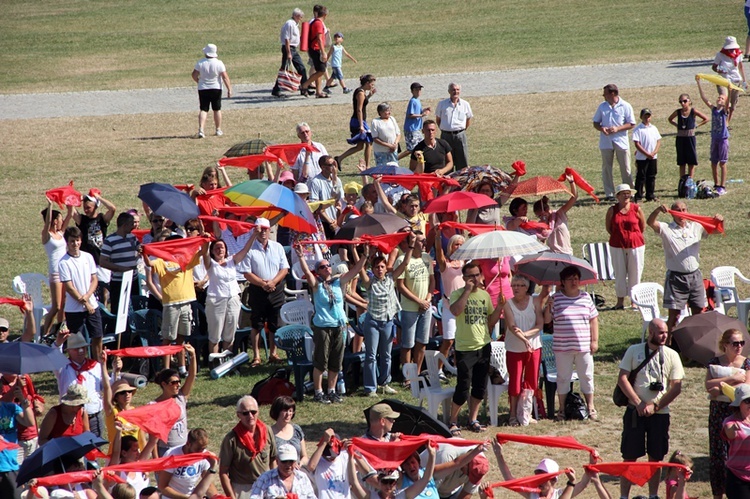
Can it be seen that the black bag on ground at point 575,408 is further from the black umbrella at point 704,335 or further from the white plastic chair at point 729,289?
the white plastic chair at point 729,289

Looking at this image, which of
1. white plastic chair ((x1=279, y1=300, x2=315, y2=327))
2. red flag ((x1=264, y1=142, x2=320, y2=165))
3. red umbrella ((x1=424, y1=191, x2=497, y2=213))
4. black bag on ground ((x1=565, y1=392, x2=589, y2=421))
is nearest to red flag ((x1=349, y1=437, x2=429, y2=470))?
black bag on ground ((x1=565, y1=392, x2=589, y2=421))

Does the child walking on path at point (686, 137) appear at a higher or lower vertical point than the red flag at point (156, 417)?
higher

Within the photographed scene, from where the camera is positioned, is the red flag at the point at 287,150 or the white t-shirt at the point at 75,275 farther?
the red flag at the point at 287,150

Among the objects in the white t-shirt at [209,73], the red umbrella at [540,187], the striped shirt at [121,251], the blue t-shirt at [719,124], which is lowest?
the striped shirt at [121,251]

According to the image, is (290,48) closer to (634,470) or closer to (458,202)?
(458,202)

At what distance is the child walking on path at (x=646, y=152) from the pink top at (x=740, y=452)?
1072 cm

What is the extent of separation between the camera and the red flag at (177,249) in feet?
42.1

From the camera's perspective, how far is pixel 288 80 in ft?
96.5

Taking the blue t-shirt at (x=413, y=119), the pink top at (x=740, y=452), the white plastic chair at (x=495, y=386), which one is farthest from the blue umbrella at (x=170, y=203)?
the blue t-shirt at (x=413, y=119)

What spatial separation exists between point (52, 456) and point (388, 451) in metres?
2.54

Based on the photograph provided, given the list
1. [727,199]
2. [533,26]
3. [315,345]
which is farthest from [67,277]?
[533,26]

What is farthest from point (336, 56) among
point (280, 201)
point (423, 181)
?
point (280, 201)

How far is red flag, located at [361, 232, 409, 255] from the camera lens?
12.9 metres

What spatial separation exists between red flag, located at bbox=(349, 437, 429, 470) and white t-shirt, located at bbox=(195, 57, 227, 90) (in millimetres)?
16400
